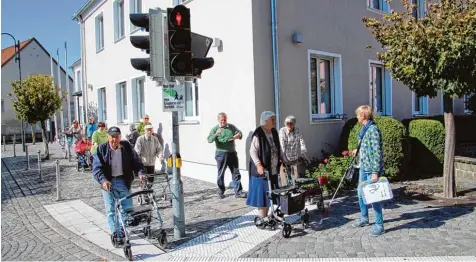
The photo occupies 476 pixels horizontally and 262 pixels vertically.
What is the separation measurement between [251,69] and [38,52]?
42243 millimetres

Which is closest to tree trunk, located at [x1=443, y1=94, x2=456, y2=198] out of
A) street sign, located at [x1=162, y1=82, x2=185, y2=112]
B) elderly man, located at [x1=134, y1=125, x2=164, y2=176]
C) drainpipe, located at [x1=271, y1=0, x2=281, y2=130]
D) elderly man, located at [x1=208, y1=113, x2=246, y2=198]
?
drainpipe, located at [x1=271, y1=0, x2=281, y2=130]

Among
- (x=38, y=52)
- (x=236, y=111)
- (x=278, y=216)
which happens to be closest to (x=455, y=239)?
(x=278, y=216)

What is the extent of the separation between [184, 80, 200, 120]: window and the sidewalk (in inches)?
125

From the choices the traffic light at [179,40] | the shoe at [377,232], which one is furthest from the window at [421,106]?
the traffic light at [179,40]

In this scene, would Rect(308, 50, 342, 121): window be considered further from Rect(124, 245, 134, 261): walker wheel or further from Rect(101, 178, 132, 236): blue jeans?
Rect(124, 245, 134, 261): walker wheel

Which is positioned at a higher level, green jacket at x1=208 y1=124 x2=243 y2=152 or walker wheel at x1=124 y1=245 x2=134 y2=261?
green jacket at x1=208 y1=124 x2=243 y2=152

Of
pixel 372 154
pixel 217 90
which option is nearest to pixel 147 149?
pixel 217 90

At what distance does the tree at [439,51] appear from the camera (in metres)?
6.61

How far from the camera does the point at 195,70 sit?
549cm

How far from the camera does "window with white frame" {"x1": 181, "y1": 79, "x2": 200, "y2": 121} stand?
35.0ft

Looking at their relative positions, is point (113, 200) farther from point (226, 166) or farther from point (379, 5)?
point (379, 5)

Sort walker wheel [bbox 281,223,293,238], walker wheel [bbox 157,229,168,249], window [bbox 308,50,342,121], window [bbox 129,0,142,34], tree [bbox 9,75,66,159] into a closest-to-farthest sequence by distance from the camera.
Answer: walker wheel [bbox 157,229,168,249] → walker wheel [bbox 281,223,293,238] → window [bbox 308,50,342,121] → window [bbox 129,0,142,34] → tree [bbox 9,75,66,159]

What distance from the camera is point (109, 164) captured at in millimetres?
5371

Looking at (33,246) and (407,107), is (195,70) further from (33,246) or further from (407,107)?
(407,107)
